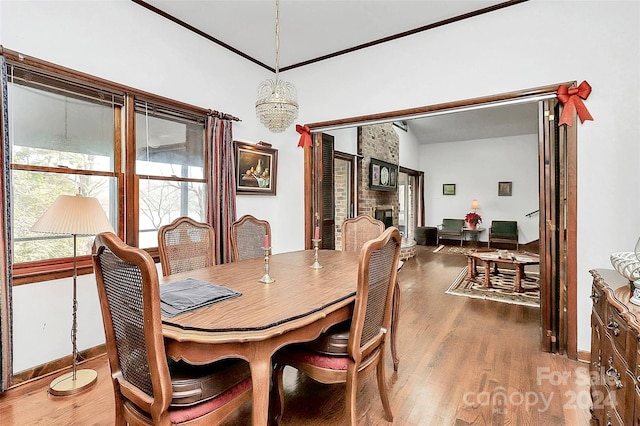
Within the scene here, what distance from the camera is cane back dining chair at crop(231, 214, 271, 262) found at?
102 inches

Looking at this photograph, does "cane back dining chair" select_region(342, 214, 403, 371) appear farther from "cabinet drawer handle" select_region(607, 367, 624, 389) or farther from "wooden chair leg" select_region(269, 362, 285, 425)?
"cabinet drawer handle" select_region(607, 367, 624, 389)

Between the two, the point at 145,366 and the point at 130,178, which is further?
the point at 130,178

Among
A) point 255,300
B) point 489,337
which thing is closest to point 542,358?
point 489,337

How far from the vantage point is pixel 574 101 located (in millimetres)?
2408

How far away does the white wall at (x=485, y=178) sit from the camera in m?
8.27

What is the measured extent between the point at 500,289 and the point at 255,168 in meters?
3.74

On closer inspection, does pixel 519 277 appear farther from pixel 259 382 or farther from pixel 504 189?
pixel 504 189

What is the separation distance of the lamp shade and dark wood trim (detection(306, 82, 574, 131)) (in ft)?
8.56

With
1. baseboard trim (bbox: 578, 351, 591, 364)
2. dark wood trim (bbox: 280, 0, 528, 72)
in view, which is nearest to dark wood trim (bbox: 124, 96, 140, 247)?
dark wood trim (bbox: 280, 0, 528, 72)

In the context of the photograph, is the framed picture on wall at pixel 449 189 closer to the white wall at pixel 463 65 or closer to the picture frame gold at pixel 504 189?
the picture frame gold at pixel 504 189

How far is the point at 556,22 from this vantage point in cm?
254

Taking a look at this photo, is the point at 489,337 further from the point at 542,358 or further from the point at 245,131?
the point at 245,131

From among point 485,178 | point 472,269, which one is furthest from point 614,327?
point 485,178

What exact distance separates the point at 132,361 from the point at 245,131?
306 cm
